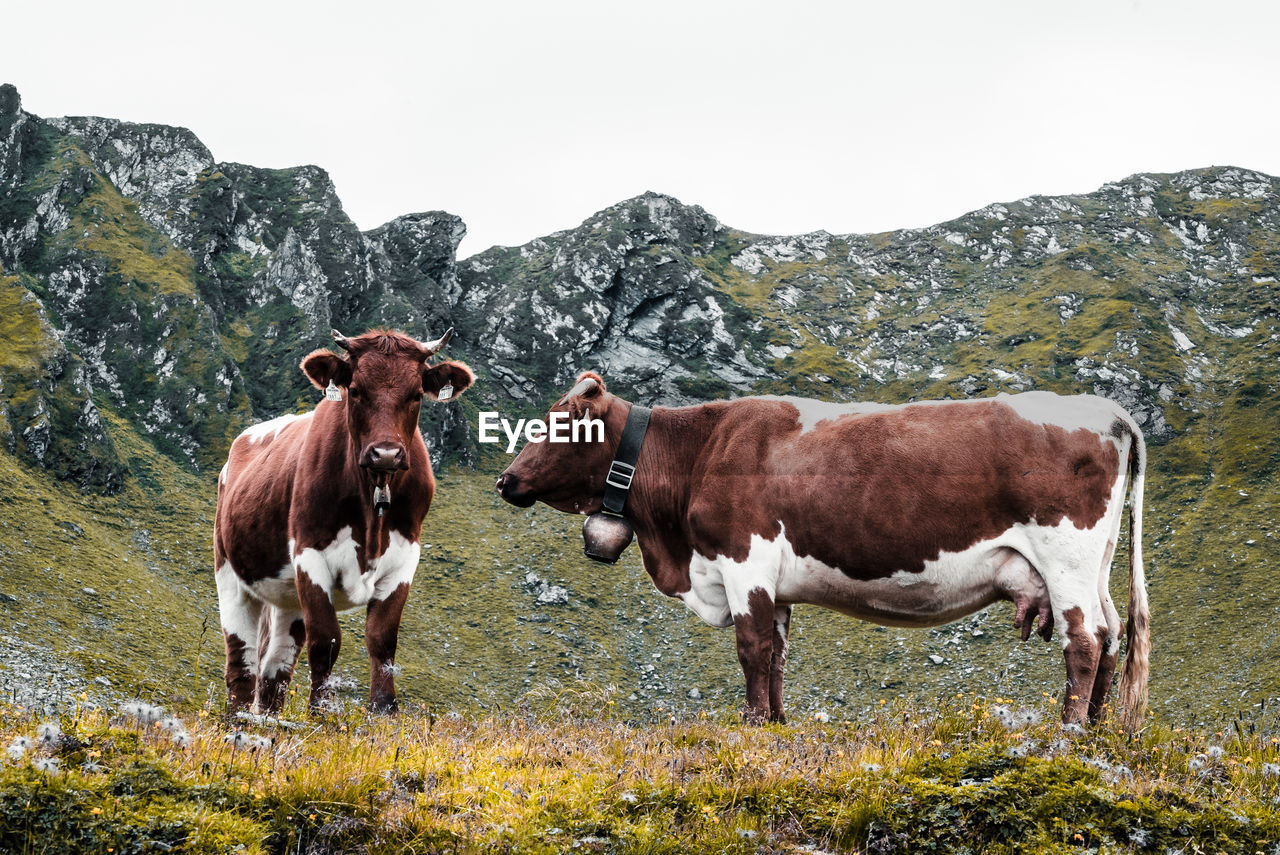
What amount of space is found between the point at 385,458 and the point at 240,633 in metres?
4.70

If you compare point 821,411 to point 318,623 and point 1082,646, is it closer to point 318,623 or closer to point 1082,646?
point 1082,646

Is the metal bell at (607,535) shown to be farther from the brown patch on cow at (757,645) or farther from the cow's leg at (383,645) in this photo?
the cow's leg at (383,645)

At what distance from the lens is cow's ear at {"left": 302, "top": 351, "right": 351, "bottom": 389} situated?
9.21 m

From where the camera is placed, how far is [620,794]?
5543 mm

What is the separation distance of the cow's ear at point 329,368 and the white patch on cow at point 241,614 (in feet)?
11.3

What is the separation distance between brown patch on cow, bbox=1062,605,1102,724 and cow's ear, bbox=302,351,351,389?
22.5 feet

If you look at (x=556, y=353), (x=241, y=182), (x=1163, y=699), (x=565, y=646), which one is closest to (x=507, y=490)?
(x=1163, y=699)

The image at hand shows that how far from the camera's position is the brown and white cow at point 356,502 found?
891 centimetres

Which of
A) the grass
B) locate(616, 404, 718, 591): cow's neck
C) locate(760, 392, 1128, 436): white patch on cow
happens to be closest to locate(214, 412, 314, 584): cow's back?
locate(616, 404, 718, 591): cow's neck

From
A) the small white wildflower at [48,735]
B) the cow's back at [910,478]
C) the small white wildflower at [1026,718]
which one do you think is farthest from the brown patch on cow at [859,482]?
the small white wildflower at [48,735]

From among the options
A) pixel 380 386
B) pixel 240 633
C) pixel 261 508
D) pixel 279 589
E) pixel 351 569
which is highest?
pixel 380 386

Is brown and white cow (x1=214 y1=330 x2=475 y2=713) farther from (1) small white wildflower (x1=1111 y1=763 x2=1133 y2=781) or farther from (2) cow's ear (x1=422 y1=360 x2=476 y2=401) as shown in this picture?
(1) small white wildflower (x1=1111 y1=763 x2=1133 y2=781)

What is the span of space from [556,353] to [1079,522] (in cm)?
13589

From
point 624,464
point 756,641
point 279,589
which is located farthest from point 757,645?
point 279,589
